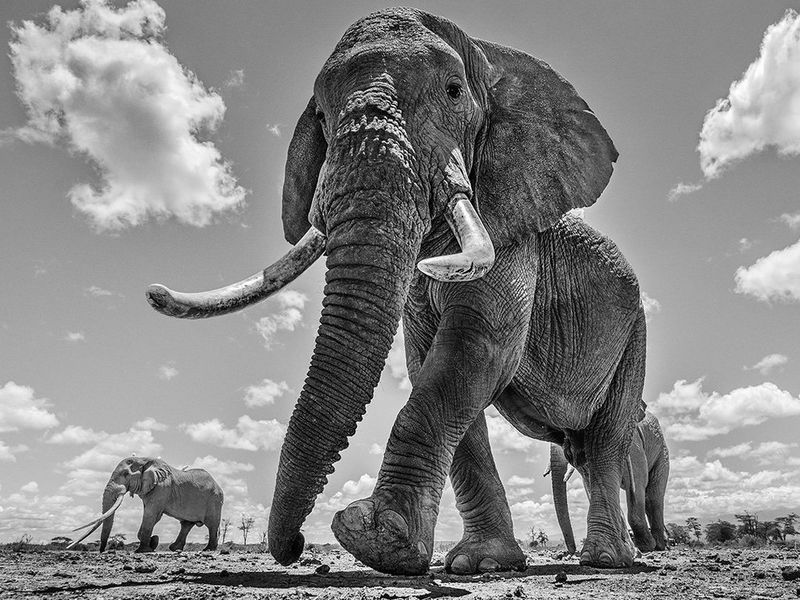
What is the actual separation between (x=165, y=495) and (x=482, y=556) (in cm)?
1709

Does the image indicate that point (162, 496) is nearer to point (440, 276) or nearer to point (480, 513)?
point (480, 513)

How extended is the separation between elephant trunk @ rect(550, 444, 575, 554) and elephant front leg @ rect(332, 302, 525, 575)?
35.5ft

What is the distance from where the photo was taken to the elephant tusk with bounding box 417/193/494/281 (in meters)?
4.95

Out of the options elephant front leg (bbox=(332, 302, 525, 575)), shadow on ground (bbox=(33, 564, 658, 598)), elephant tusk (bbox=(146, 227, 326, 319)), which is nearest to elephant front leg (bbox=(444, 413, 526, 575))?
shadow on ground (bbox=(33, 564, 658, 598))

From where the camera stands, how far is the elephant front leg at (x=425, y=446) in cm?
496

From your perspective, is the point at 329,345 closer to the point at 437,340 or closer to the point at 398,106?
the point at 437,340

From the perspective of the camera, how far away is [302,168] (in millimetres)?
7520

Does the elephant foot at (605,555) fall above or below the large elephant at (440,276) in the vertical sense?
below

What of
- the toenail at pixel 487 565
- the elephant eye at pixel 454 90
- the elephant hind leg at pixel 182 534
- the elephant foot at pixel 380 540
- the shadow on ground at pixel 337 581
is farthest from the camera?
the elephant hind leg at pixel 182 534

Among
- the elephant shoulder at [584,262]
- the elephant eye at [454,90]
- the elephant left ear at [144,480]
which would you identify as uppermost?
the elephant eye at [454,90]

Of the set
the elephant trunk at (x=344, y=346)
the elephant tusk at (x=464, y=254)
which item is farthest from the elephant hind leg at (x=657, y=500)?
the elephant trunk at (x=344, y=346)

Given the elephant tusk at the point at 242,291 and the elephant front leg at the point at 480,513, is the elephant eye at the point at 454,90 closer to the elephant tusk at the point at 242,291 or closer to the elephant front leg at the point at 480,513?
the elephant tusk at the point at 242,291

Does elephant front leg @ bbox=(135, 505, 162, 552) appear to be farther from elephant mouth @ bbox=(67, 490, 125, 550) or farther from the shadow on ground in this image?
the shadow on ground

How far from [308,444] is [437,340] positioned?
1.82m
